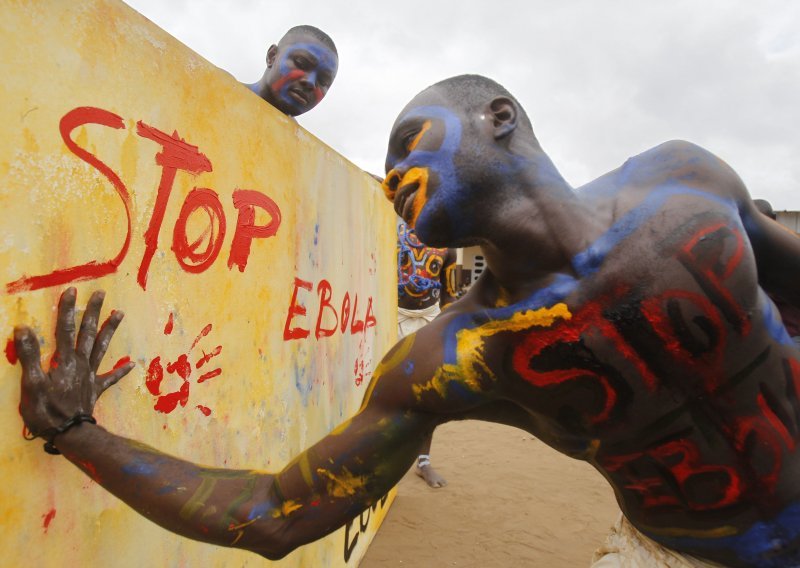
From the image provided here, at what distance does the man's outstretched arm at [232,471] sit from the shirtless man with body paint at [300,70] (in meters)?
2.07

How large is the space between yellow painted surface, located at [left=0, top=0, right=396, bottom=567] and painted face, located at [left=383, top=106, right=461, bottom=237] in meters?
0.64

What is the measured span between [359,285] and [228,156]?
1445 millimetres

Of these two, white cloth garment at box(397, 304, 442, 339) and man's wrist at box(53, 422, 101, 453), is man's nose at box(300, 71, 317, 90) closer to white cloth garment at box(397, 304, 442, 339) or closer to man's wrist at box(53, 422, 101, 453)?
man's wrist at box(53, 422, 101, 453)

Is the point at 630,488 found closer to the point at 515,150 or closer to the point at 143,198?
the point at 515,150

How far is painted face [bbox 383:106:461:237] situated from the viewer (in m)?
1.30

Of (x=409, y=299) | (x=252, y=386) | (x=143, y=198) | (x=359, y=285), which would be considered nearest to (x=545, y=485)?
(x=409, y=299)

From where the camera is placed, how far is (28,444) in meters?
1.10

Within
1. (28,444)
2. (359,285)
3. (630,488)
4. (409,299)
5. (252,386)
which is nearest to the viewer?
(28,444)

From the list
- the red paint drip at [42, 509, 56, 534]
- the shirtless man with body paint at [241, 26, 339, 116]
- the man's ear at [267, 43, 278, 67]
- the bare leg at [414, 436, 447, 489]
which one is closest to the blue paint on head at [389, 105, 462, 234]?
the red paint drip at [42, 509, 56, 534]

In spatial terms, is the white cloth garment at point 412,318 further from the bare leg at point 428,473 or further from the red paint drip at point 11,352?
the red paint drip at point 11,352

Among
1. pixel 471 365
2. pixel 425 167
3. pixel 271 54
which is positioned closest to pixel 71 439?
pixel 471 365

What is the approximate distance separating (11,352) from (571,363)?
3.80 feet

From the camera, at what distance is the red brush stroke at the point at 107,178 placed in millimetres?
1106

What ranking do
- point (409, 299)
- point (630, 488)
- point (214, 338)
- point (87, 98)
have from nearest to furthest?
1. point (87, 98)
2. point (630, 488)
3. point (214, 338)
4. point (409, 299)
